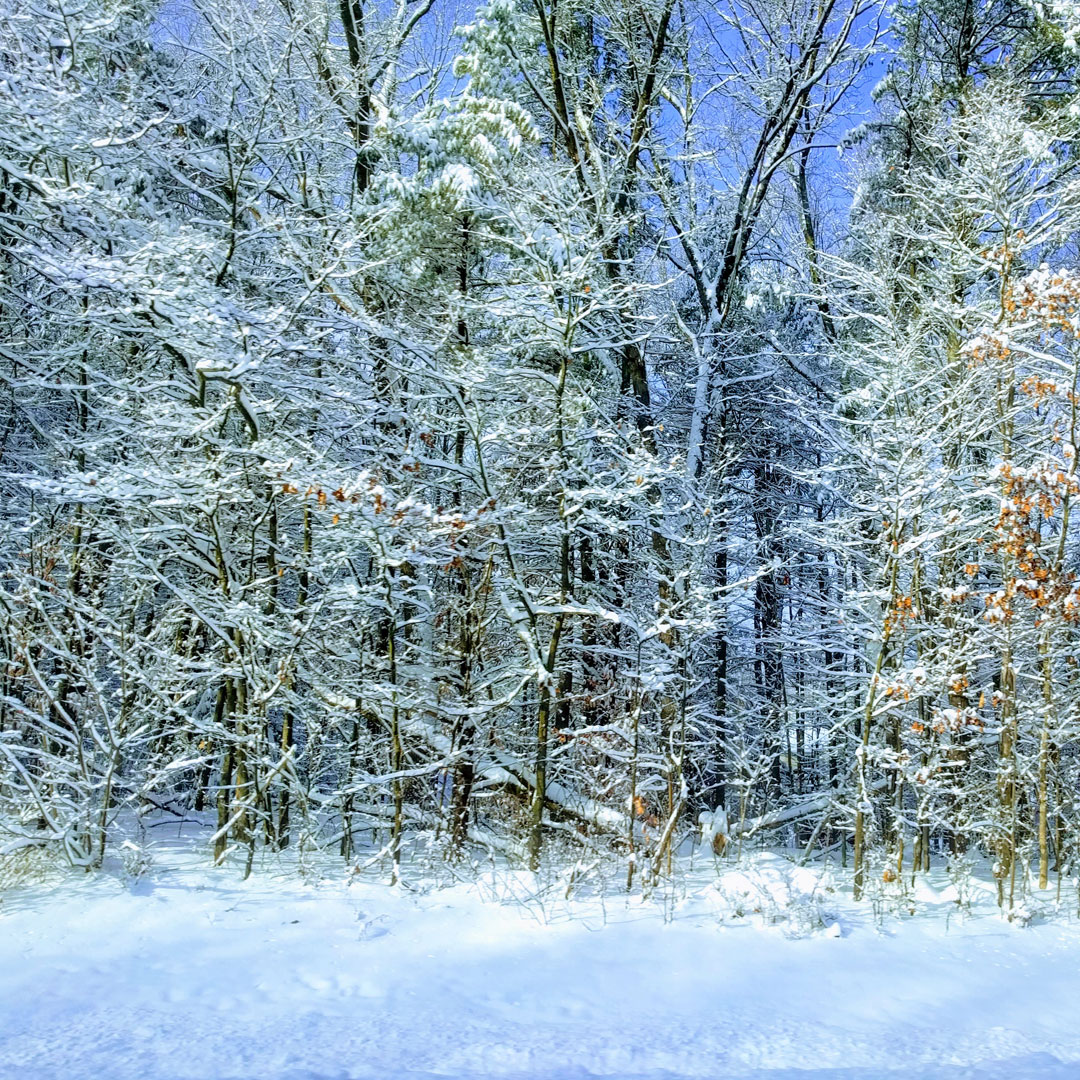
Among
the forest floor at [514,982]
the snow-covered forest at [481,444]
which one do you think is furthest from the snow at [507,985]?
the snow-covered forest at [481,444]

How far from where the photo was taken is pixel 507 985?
4.49m

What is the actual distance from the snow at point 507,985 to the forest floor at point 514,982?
0.02 metres

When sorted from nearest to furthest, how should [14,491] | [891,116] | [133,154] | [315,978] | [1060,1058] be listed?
[1060,1058]
[315,978]
[133,154]
[14,491]
[891,116]

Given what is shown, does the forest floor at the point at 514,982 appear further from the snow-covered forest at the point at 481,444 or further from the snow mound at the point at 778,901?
the snow-covered forest at the point at 481,444

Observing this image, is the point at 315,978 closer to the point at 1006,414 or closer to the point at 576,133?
the point at 1006,414

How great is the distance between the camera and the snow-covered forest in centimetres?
660

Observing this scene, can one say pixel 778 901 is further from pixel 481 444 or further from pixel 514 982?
pixel 481 444

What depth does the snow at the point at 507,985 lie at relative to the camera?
3621 millimetres

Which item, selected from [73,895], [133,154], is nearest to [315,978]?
[73,895]

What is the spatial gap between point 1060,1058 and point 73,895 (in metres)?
5.75

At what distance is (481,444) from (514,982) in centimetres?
421

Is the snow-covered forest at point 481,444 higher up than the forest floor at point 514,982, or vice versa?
the snow-covered forest at point 481,444

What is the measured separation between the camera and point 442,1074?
11.4 ft

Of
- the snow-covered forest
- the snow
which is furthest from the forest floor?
the snow-covered forest
